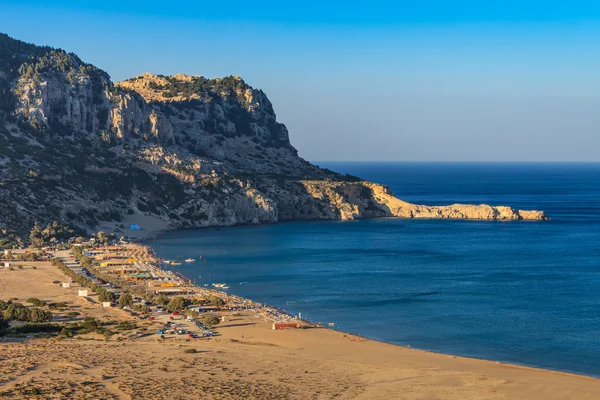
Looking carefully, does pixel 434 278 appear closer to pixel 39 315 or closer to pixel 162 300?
pixel 162 300

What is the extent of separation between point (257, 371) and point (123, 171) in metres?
97.8

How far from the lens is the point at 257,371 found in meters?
42.1

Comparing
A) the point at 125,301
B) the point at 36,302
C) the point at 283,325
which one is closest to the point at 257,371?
the point at 283,325

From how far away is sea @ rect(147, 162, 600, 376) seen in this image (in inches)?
2100

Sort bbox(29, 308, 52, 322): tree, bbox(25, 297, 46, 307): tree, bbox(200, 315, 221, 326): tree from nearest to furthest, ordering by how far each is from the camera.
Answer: bbox(29, 308, 52, 322): tree < bbox(200, 315, 221, 326): tree < bbox(25, 297, 46, 307): tree

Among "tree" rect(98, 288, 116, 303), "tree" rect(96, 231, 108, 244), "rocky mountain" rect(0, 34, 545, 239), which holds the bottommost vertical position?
"tree" rect(98, 288, 116, 303)

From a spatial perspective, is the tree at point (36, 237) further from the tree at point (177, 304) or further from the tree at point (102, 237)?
the tree at point (177, 304)

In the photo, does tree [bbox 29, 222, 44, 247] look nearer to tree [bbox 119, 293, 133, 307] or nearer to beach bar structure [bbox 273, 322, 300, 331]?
tree [bbox 119, 293, 133, 307]

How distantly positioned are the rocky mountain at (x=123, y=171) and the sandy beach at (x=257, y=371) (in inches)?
2548

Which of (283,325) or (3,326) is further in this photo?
(283,325)

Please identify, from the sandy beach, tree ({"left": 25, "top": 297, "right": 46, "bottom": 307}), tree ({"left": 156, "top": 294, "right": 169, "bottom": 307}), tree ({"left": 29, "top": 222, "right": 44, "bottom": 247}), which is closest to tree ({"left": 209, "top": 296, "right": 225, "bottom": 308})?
tree ({"left": 156, "top": 294, "right": 169, "bottom": 307})

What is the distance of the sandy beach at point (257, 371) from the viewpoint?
37.2 m

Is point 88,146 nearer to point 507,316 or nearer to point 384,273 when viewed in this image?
point 384,273

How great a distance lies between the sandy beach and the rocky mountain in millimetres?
64729
